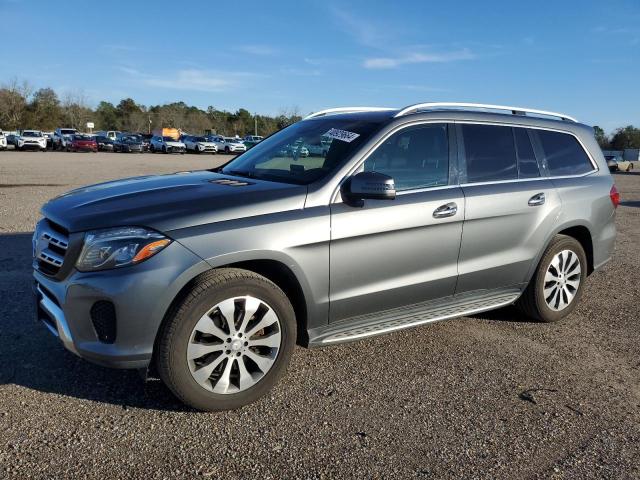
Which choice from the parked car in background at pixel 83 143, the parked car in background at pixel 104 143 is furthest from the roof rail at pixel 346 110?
the parked car in background at pixel 104 143

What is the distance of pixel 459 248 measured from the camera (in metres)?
4.07

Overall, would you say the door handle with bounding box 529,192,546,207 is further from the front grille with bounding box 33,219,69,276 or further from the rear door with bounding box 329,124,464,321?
the front grille with bounding box 33,219,69,276

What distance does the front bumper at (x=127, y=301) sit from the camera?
9.53 ft

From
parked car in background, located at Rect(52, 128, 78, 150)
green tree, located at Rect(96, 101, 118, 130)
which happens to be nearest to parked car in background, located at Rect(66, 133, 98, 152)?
parked car in background, located at Rect(52, 128, 78, 150)

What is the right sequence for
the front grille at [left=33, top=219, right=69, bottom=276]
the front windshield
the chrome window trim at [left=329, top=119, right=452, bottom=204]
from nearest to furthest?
1. the front grille at [left=33, top=219, right=69, bottom=276]
2. the chrome window trim at [left=329, top=119, right=452, bottom=204]
3. the front windshield

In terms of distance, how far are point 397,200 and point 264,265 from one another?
1.06 meters

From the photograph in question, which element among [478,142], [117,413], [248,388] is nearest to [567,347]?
[478,142]

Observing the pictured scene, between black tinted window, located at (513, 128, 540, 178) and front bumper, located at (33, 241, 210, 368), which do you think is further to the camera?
black tinted window, located at (513, 128, 540, 178)

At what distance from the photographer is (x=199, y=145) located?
49250mm

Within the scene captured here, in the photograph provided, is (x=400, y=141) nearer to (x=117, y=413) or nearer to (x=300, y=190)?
(x=300, y=190)

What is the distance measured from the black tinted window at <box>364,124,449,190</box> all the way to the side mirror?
0.95 ft

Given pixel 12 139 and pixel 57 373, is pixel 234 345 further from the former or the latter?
pixel 12 139

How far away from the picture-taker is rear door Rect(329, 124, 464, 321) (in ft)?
11.6

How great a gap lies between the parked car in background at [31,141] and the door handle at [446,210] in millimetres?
48208
